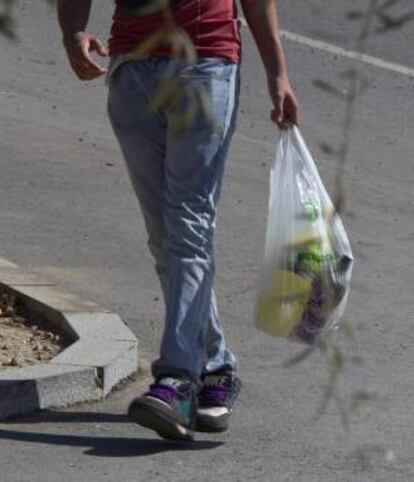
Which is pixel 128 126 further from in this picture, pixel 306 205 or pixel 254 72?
pixel 254 72

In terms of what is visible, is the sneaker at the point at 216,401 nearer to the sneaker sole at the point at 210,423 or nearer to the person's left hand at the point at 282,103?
the sneaker sole at the point at 210,423

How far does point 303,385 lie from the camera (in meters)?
5.96

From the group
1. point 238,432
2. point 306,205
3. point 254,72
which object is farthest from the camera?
point 254,72

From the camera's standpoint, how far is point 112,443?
207 inches

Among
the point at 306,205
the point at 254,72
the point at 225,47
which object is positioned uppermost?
the point at 225,47

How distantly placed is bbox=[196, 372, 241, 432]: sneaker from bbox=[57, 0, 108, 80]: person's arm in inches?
41.6

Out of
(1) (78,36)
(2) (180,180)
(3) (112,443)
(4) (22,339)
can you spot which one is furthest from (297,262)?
(4) (22,339)

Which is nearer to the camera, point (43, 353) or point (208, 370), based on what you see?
point (208, 370)

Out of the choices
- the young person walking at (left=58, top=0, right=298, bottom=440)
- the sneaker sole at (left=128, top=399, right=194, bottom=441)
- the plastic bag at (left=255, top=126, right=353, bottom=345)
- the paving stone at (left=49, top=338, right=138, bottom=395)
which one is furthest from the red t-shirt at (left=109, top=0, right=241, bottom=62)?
the paving stone at (left=49, top=338, right=138, bottom=395)

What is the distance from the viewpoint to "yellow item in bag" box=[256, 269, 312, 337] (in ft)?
16.3

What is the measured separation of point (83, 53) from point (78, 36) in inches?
2.3

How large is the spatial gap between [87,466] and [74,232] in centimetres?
307

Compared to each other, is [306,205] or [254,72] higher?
[306,205]

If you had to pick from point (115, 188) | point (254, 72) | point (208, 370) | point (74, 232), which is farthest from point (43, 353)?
point (254, 72)
